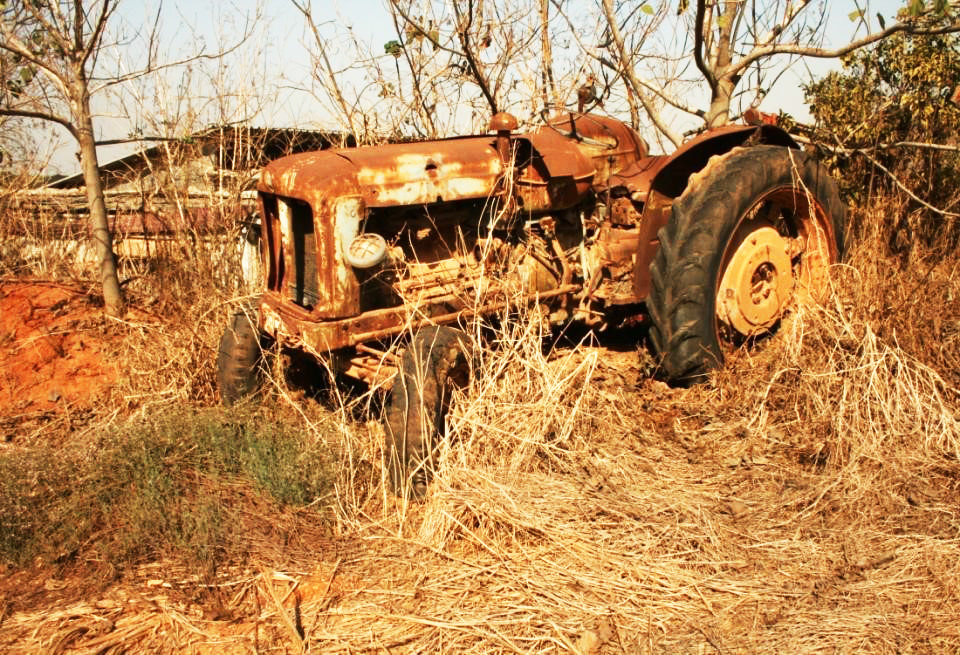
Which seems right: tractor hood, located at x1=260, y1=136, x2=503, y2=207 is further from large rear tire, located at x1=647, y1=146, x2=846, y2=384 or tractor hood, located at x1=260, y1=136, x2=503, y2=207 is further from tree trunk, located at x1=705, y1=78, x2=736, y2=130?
tree trunk, located at x1=705, y1=78, x2=736, y2=130

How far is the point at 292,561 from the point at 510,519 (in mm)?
805

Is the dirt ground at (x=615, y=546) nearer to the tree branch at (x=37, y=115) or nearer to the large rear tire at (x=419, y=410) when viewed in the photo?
the large rear tire at (x=419, y=410)

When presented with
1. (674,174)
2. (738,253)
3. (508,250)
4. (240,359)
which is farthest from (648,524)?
(240,359)

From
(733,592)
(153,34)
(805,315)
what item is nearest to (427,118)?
(153,34)

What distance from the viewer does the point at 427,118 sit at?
659cm

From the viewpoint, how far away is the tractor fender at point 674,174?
13.8 ft

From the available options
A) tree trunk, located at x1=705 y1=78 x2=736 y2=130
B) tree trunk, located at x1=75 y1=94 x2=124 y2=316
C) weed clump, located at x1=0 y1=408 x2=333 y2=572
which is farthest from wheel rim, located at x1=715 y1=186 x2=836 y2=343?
tree trunk, located at x1=75 y1=94 x2=124 y2=316

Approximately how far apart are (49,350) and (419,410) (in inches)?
125

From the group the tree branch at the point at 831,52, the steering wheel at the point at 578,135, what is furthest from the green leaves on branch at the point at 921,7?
the steering wheel at the point at 578,135

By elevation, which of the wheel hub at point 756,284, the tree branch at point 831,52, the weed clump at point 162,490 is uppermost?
the tree branch at point 831,52

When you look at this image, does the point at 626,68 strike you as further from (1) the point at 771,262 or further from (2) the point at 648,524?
(2) the point at 648,524

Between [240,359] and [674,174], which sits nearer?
[240,359]

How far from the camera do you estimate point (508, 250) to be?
407cm

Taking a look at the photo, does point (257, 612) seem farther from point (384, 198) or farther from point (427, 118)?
point (427, 118)
